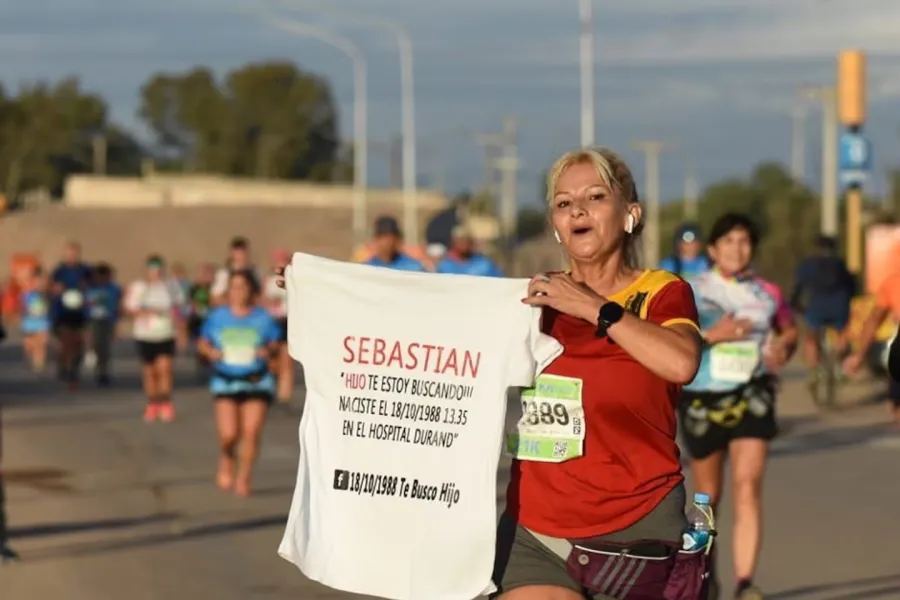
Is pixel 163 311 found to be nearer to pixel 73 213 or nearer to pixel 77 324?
pixel 77 324

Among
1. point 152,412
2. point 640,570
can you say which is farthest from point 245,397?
point 640,570

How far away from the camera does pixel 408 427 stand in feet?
18.0

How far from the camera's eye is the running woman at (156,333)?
2253 centimetres

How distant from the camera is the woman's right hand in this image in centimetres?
931

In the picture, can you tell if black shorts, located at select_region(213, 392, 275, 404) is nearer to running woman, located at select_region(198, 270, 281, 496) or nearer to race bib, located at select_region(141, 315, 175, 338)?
running woman, located at select_region(198, 270, 281, 496)

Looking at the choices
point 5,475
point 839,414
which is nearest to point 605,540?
point 5,475

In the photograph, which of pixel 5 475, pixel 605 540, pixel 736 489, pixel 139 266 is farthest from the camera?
pixel 139 266

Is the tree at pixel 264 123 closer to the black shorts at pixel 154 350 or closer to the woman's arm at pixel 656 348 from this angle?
the black shorts at pixel 154 350

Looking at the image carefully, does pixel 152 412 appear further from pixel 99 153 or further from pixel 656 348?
pixel 99 153

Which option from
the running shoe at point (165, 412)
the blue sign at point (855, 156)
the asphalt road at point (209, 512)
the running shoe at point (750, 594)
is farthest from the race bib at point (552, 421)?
the blue sign at point (855, 156)

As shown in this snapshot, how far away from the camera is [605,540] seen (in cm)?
520

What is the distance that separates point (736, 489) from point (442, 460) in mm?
4264

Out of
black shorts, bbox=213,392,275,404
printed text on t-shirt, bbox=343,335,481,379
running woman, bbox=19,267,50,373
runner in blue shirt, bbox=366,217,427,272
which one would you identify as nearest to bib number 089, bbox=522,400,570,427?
printed text on t-shirt, bbox=343,335,481,379

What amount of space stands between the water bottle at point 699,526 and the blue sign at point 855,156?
84.4ft
